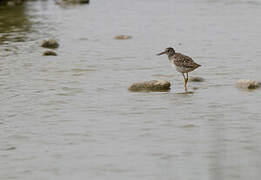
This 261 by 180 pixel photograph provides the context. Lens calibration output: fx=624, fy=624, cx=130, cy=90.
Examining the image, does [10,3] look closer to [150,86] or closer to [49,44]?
A: [49,44]

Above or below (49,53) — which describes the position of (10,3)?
below

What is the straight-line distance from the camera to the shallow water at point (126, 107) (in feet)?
28.8

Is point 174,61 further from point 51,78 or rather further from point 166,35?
point 166,35

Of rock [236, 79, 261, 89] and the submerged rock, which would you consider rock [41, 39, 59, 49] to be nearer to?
the submerged rock

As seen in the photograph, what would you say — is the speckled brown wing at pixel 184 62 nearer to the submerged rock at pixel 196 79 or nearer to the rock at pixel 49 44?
the submerged rock at pixel 196 79

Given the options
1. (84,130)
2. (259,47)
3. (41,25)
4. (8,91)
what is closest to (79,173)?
(84,130)

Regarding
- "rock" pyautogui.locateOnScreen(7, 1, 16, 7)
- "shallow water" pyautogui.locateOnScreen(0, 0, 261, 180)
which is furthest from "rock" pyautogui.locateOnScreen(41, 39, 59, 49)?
"rock" pyautogui.locateOnScreen(7, 1, 16, 7)

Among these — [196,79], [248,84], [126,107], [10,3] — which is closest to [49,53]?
[196,79]

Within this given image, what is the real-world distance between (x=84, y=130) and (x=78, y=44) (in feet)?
40.3

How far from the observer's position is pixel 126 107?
41.3 ft

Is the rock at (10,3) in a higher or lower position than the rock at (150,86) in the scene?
lower

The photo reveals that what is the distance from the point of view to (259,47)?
67.2 feet

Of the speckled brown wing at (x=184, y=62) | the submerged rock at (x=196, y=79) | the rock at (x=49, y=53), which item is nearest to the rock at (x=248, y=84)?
the speckled brown wing at (x=184, y=62)

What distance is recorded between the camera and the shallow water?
8.77 metres
